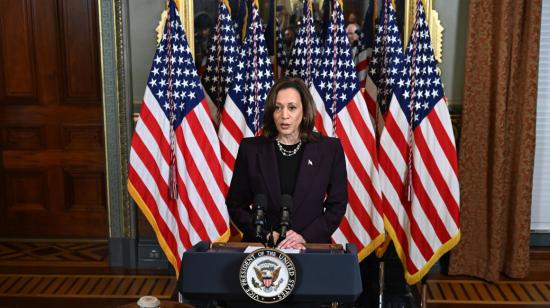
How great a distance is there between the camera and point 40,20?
483 centimetres

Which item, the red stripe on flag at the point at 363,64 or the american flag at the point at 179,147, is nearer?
the american flag at the point at 179,147

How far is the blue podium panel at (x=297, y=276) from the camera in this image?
1.75 m

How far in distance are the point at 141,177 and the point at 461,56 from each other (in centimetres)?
227

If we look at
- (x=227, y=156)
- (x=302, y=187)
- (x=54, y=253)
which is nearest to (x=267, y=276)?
(x=302, y=187)

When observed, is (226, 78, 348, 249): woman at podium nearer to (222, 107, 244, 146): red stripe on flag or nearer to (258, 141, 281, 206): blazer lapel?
(258, 141, 281, 206): blazer lapel

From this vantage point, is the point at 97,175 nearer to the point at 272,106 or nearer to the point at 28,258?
the point at 28,258

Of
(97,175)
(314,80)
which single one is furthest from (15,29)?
(314,80)

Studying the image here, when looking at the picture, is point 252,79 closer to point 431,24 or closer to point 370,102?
point 370,102

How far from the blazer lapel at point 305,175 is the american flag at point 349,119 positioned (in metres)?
1.43

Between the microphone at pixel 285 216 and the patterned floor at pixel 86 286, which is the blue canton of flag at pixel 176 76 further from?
the microphone at pixel 285 216

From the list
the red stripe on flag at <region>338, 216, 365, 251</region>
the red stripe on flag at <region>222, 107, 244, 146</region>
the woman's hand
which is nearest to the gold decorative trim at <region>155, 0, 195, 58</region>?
the red stripe on flag at <region>222, 107, 244, 146</region>

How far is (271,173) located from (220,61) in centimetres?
177

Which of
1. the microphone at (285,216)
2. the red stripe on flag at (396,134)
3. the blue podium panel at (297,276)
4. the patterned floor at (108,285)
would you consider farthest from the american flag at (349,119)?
the blue podium panel at (297,276)

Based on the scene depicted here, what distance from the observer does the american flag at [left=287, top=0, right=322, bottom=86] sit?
3.79 m
